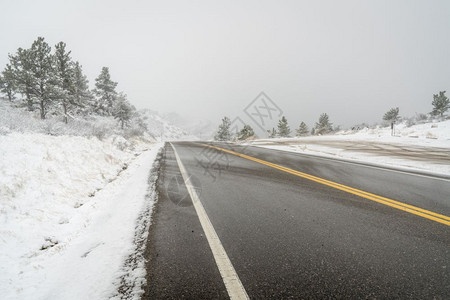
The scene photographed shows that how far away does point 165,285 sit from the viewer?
5.28 feet

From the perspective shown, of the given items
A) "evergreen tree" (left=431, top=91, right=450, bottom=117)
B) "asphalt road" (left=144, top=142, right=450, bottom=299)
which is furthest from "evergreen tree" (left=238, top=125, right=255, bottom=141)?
"asphalt road" (left=144, top=142, right=450, bottom=299)

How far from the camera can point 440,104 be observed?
33.9 metres

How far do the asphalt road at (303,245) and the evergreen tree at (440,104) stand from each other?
45578mm

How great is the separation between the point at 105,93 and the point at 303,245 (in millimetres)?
48991

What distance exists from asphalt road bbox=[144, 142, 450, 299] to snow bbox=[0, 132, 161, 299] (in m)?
0.39

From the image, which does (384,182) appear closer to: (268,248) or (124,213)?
(268,248)

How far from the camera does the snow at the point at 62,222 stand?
5.63 feet

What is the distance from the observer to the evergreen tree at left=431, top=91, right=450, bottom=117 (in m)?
33.3

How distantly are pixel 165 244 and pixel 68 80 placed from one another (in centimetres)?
2945

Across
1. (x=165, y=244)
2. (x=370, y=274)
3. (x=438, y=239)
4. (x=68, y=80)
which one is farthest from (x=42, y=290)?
(x=68, y=80)

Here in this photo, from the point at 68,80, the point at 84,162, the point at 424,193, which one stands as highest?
the point at 68,80

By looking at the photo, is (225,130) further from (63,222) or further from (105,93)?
(63,222)

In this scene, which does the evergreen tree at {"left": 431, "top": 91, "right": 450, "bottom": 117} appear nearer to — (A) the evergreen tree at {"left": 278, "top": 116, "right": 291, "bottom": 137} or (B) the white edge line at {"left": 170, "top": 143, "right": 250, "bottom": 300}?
(A) the evergreen tree at {"left": 278, "top": 116, "right": 291, "bottom": 137}

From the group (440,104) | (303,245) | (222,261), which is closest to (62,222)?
(222,261)
